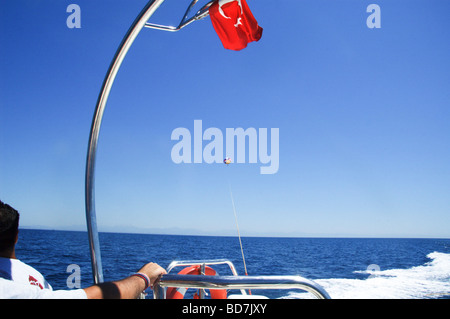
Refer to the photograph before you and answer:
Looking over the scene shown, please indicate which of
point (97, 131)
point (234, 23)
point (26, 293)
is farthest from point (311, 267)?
point (26, 293)

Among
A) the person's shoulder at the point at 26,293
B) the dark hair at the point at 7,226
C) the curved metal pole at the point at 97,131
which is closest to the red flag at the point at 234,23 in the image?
the curved metal pole at the point at 97,131

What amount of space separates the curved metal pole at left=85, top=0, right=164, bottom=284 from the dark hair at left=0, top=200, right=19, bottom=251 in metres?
0.47

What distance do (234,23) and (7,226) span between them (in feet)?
9.59

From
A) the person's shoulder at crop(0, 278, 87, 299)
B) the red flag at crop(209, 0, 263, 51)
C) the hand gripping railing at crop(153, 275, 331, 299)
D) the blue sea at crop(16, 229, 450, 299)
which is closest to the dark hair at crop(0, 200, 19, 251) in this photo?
the person's shoulder at crop(0, 278, 87, 299)

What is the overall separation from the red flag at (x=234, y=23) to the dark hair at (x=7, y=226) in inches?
101

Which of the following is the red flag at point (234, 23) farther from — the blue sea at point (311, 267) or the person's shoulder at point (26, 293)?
the blue sea at point (311, 267)

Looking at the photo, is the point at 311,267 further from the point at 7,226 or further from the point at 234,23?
the point at 7,226

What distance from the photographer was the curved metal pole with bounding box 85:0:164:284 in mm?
1665

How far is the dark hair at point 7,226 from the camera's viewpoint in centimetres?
119

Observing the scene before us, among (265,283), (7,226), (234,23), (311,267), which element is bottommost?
(311,267)

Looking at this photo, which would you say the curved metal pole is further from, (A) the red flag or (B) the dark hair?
(A) the red flag

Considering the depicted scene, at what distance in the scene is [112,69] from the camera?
199 cm

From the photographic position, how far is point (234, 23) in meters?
3.18
